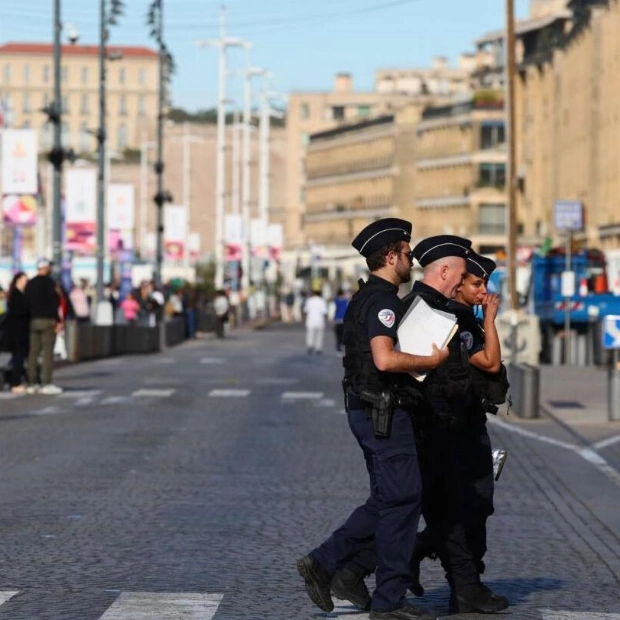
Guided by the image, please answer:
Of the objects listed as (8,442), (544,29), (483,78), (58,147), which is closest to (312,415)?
(8,442)

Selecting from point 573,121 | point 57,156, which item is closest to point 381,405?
point 57,156

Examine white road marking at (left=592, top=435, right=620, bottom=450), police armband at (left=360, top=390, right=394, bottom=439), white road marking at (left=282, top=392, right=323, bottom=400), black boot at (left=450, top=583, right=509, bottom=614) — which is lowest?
white road marking at (left=282, top=392, right=323, bottom=400)

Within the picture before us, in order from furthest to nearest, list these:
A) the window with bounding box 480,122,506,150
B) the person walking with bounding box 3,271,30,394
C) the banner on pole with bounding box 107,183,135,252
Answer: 1. the window with bounding box 480,122,506,150
2. the banner on pole with bounding box 107,183,135,252
3. the person walking with bounding box 3,271,30,394

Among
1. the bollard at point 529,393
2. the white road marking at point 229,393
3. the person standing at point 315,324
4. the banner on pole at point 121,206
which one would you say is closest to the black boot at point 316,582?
the bollard at point 529,393

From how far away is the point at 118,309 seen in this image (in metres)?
62.2

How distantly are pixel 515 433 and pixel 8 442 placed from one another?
588 centimetres

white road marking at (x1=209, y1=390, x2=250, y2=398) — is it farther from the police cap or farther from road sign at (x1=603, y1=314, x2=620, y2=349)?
the police cap

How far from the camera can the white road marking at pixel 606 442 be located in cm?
2259

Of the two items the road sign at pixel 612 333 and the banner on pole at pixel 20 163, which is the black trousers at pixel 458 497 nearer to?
the road sign at pixel 612 333

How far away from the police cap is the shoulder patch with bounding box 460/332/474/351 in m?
0.32

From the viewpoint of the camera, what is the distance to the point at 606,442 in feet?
76.0

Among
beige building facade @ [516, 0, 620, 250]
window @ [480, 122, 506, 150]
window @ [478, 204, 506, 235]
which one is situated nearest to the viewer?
beige building facade @ [516, 0, 620, 250]

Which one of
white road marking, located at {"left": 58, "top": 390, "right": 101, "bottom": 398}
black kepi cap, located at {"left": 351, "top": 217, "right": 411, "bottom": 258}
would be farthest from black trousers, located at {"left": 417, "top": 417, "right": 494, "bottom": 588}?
white road marking, located at {"left": 58, "top": 390, "right": 101, "bottom": 398}

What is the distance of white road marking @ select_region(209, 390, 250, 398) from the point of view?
102 ft
